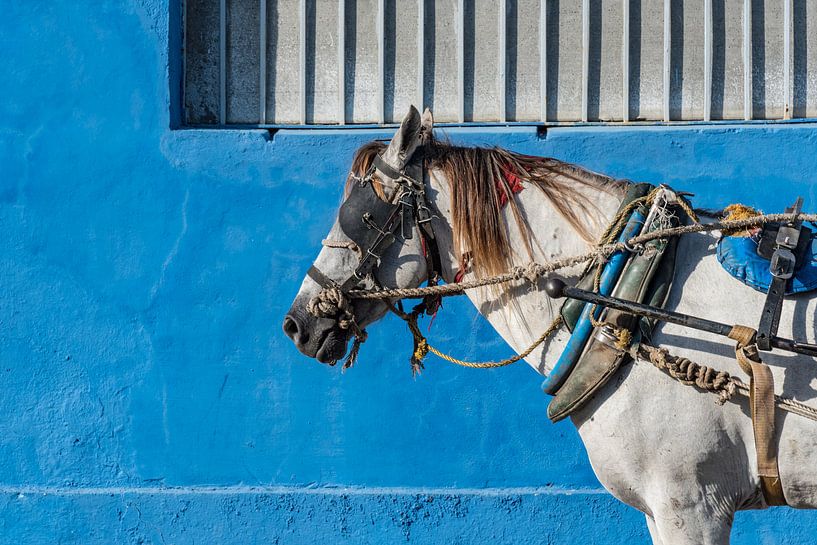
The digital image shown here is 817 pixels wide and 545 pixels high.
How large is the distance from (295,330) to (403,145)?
621 millimetres

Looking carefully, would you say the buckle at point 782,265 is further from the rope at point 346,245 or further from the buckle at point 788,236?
the rope at point 346,245

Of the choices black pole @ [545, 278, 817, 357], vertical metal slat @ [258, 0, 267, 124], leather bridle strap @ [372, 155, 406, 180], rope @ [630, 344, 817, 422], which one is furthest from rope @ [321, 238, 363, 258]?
vertical metal slat @ [258, 0, 267, 124]

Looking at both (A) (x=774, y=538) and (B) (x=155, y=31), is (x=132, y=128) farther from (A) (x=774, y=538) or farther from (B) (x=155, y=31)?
(A) (x=774, y=538)

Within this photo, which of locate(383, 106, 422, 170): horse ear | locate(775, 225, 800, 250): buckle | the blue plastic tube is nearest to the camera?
locate(775, 225, 800, 250): buckle

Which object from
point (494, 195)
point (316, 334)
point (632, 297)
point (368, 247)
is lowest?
point (316, 334)

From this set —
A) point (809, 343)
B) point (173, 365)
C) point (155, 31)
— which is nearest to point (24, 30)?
point (155, 31)

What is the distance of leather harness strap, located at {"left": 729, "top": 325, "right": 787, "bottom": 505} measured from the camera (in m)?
2.16

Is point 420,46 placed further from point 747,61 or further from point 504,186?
point 504,186

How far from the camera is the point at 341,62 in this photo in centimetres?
446

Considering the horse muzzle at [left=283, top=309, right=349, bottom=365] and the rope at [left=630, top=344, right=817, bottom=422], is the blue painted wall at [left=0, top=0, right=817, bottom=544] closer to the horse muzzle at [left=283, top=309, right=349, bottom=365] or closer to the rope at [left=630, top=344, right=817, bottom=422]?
the horse muzzle at [left=283, top=309, right=349, bottom=365]

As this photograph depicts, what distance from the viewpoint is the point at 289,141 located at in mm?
4273

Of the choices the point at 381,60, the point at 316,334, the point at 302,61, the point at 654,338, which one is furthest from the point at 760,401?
the point at 302,61

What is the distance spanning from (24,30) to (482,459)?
3.00 m

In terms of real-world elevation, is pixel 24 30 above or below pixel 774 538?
above
